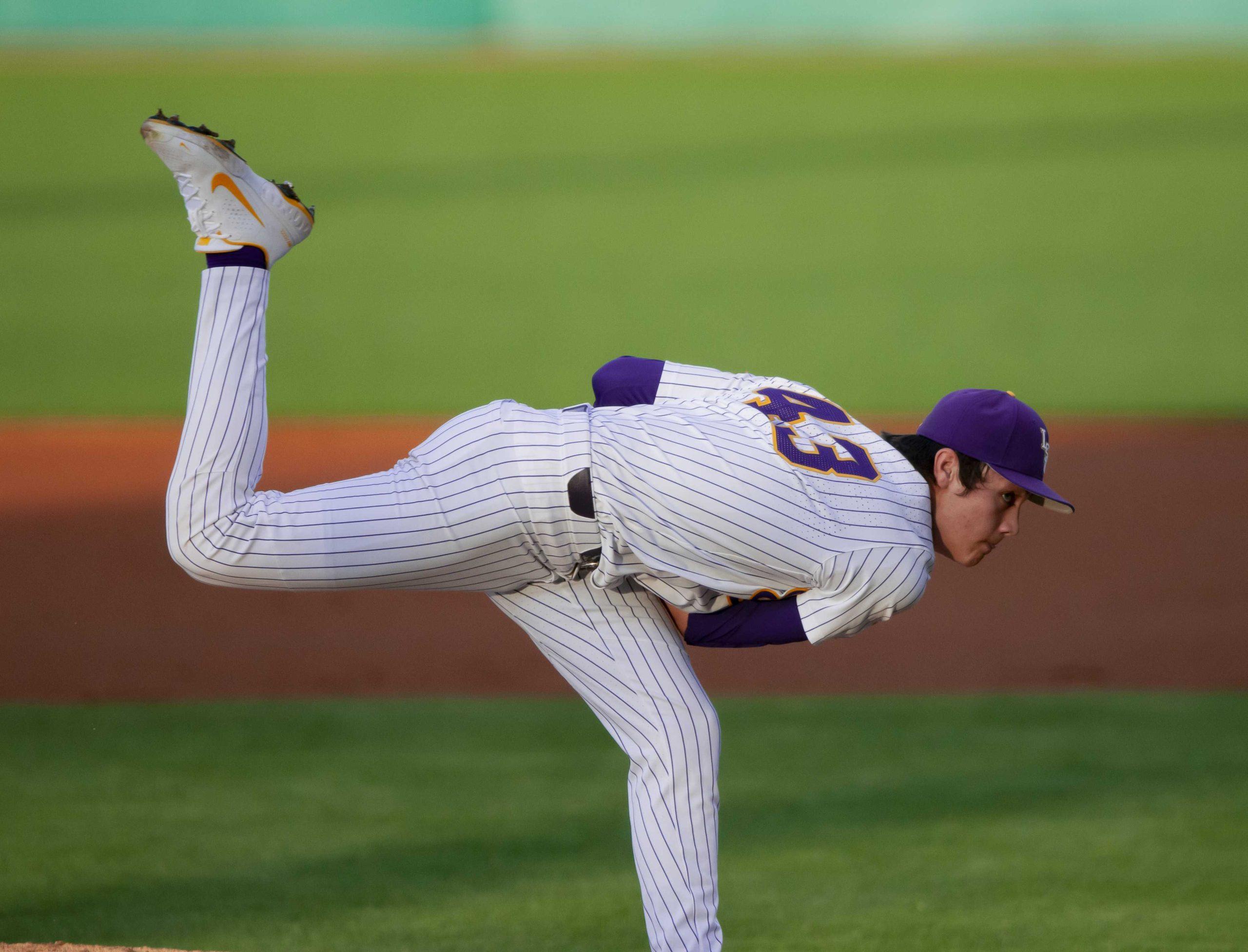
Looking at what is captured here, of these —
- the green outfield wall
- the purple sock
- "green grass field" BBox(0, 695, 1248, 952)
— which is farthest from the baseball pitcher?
the green outfield wall

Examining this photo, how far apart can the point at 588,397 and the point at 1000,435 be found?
8.47m

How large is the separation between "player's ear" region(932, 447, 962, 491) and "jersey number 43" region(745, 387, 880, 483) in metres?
0.14

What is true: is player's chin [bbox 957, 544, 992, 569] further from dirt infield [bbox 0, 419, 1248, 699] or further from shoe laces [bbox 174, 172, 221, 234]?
dirt infield [bbox 0, 419, 1248, 699]

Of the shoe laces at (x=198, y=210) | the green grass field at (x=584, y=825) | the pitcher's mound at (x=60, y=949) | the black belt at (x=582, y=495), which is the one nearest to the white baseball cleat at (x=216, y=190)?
the shoe laces at (x=198, y=210)

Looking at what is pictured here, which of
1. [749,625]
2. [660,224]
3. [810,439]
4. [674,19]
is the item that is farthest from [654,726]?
[674,19]

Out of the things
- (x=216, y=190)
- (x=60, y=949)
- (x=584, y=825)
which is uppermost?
(x=216, y=190)

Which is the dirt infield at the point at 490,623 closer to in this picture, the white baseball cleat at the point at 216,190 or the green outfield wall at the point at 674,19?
the white baseball cleat at the point at 216,190

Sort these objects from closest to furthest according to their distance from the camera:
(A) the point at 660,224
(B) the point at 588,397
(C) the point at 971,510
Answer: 1. (C) the point at 971,510
2. (B) the point at 588,397
3. (A) the point at 660,224

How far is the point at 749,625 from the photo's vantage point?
2.38m

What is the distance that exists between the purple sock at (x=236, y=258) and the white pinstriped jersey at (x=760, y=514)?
26.1 inches

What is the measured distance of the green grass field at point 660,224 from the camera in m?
11.6

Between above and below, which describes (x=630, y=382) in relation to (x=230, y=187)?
below

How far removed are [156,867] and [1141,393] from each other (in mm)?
9703

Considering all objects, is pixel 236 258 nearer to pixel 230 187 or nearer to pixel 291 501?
pixel 230 187
